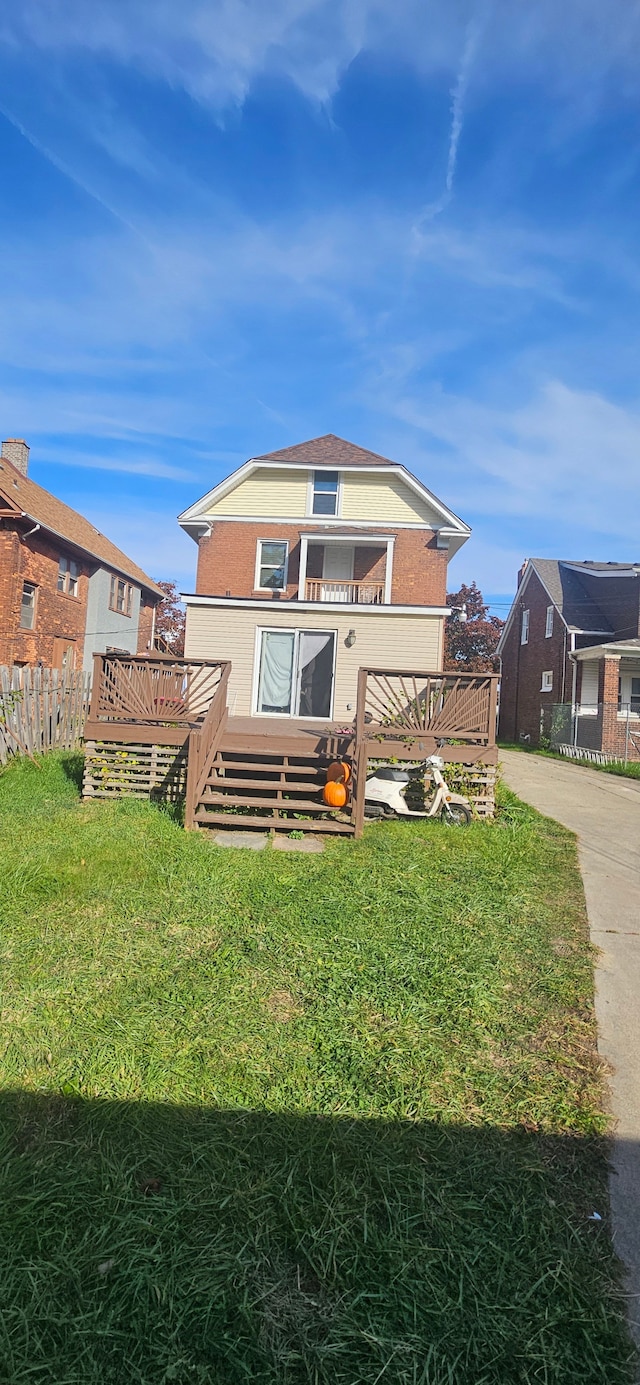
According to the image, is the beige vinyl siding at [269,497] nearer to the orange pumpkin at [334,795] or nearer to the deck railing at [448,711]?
the deck railing at [448,711]

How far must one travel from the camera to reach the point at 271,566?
17.6 m

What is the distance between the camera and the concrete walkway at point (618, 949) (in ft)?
6.86

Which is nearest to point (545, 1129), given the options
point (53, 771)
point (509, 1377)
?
point (509, 1377)

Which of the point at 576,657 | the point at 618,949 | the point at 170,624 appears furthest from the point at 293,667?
the point at 170,624

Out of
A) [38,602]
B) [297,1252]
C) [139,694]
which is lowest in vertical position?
[297,1252]

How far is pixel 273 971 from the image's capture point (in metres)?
3.53

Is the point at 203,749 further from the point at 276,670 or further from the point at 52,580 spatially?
the point at 52,580

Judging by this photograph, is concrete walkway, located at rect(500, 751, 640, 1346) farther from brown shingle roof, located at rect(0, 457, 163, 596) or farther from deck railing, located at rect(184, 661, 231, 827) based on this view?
brown shingle roof, located at rect(0, 457, 163, 596)

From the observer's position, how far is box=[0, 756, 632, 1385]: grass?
5.32 feet

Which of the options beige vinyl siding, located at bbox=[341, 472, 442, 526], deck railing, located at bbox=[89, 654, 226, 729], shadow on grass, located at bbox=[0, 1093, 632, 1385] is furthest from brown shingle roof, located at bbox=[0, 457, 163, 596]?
shadow on grass, located at bbox=[0, 1093, 632, 1385]

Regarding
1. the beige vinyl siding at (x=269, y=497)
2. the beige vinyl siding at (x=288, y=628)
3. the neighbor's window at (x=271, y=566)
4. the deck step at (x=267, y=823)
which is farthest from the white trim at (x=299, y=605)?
the deck step at (x=267, y=823)

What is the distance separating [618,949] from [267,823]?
366 centimetres

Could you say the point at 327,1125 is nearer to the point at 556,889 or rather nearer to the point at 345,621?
the point at 556,889

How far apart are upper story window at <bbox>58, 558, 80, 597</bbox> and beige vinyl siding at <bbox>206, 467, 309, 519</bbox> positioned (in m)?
8.34
